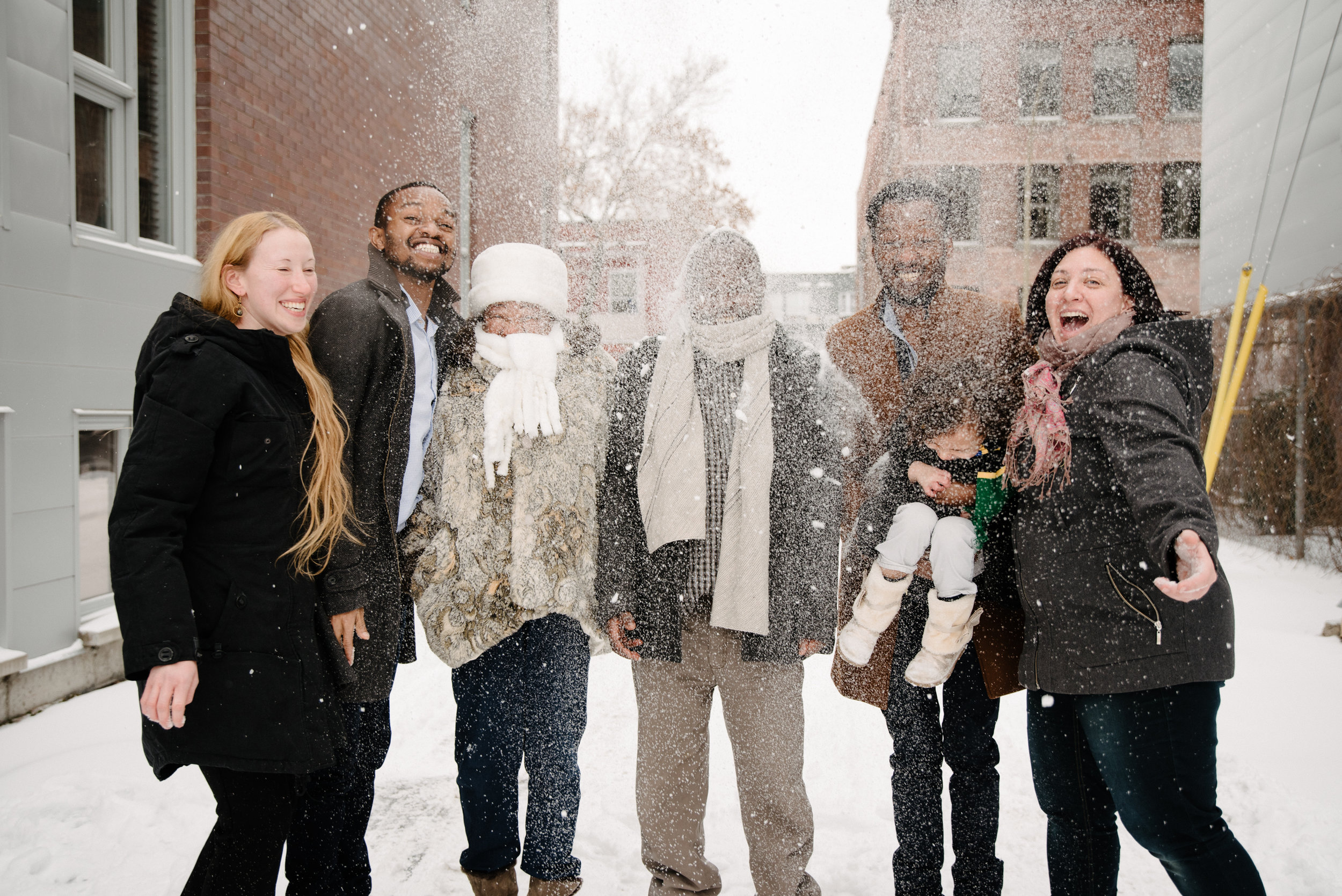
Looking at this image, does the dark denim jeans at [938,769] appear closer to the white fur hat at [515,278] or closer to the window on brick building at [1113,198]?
the white fur hat at [515,278]

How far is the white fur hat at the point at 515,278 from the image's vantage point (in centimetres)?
225

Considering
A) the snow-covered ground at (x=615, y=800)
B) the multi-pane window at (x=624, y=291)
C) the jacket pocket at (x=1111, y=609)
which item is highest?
the multi-pane window at (x=624, y=291)

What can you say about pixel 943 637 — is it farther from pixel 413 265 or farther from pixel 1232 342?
pixel 1232 342

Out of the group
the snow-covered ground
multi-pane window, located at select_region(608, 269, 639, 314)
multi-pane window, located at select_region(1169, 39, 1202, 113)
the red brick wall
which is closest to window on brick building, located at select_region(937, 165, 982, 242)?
multi-pane window, located at select_region(1169, 39, 1202, 113)

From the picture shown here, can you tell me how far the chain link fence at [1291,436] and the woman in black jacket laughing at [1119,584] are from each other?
4.95m

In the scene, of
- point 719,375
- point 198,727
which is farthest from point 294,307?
point 719,375

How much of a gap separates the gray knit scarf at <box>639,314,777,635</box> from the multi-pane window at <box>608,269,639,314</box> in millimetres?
6561

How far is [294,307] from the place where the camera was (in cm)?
183

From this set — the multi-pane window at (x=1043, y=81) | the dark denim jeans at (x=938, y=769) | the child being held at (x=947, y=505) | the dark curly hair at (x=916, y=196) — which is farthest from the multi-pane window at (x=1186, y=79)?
the dark denim jeans at (x=938, y=769)

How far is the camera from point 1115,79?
52.7 ft

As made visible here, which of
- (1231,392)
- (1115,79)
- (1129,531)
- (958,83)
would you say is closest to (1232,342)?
(1231,392)

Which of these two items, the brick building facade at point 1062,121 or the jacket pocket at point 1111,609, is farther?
the brick building facade at point 1062,121

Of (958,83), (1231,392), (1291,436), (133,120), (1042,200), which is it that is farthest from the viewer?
(1042,200)

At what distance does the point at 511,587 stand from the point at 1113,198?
1884 cm
